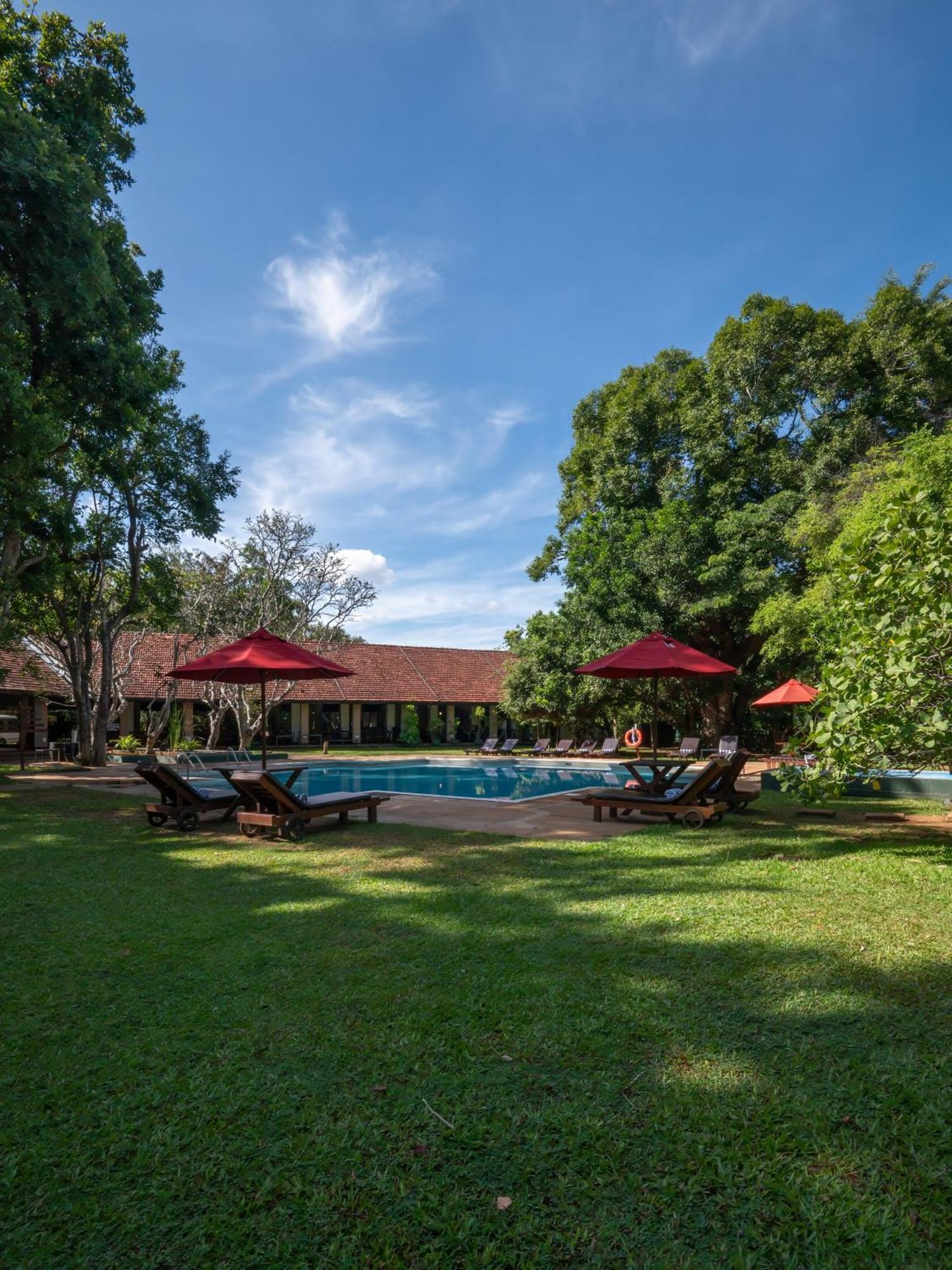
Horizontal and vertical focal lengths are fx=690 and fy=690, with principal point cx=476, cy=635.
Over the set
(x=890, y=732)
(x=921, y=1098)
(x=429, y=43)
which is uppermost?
(x=429, y=43)

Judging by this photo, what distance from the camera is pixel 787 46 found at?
9.77 metres

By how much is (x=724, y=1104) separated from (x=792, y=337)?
24.1 m

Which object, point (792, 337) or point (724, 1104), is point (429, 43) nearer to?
point (724, 1104)

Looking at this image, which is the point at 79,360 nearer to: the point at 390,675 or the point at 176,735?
the point at 176,735

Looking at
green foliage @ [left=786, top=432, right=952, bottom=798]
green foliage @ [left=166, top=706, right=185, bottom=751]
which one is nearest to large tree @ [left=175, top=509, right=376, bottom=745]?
green foliage @ [left=166, top=706, right=185, bottom=751]

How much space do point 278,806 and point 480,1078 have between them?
6.27 meters

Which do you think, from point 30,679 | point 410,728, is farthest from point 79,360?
point 410,728

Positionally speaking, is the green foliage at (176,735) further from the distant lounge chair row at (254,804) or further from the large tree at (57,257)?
the distant lounge chair row at (254,804)

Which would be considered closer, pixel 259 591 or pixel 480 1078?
pixel 480 1078

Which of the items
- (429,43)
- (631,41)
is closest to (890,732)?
(631,41)

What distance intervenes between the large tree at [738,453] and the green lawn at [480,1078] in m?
16.4

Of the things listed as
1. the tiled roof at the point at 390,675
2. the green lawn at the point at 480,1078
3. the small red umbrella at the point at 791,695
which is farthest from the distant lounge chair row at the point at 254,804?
the tiled roof at the point at 390,675

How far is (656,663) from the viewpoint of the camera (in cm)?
936

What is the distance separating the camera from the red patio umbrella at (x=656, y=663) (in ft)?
30.9
